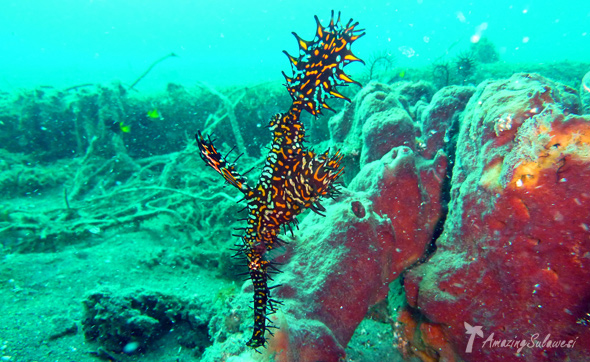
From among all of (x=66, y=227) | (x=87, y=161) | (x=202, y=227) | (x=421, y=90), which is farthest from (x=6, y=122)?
(x=421, y=90)

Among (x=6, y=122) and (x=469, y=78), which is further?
(x=469, y=78)

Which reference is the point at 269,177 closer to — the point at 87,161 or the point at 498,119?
the point at 498,119

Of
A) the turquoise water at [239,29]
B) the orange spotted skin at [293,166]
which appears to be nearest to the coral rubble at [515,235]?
the orange spotted skin at [293,166]

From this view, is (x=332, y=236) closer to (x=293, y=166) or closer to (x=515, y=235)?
(x=293, y=166)

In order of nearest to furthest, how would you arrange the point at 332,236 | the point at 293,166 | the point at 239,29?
the point at 293,166 < the point at 332,236 < the point at 239,29

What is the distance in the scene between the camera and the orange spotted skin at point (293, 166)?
2.55 meters

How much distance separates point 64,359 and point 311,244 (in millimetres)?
3982

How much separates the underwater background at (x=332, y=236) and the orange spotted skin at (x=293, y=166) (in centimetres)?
18

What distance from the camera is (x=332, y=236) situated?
11.2 feet

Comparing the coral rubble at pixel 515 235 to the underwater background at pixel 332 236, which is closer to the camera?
the coral rubble at pixel 515 235

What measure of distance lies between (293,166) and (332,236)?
1325mm

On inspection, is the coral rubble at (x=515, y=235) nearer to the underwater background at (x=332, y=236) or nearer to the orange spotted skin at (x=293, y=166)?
the underwater background at (x=332, y=236)

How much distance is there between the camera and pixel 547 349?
8.30 feet

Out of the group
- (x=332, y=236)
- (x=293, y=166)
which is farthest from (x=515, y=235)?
(x=293, y=166)
